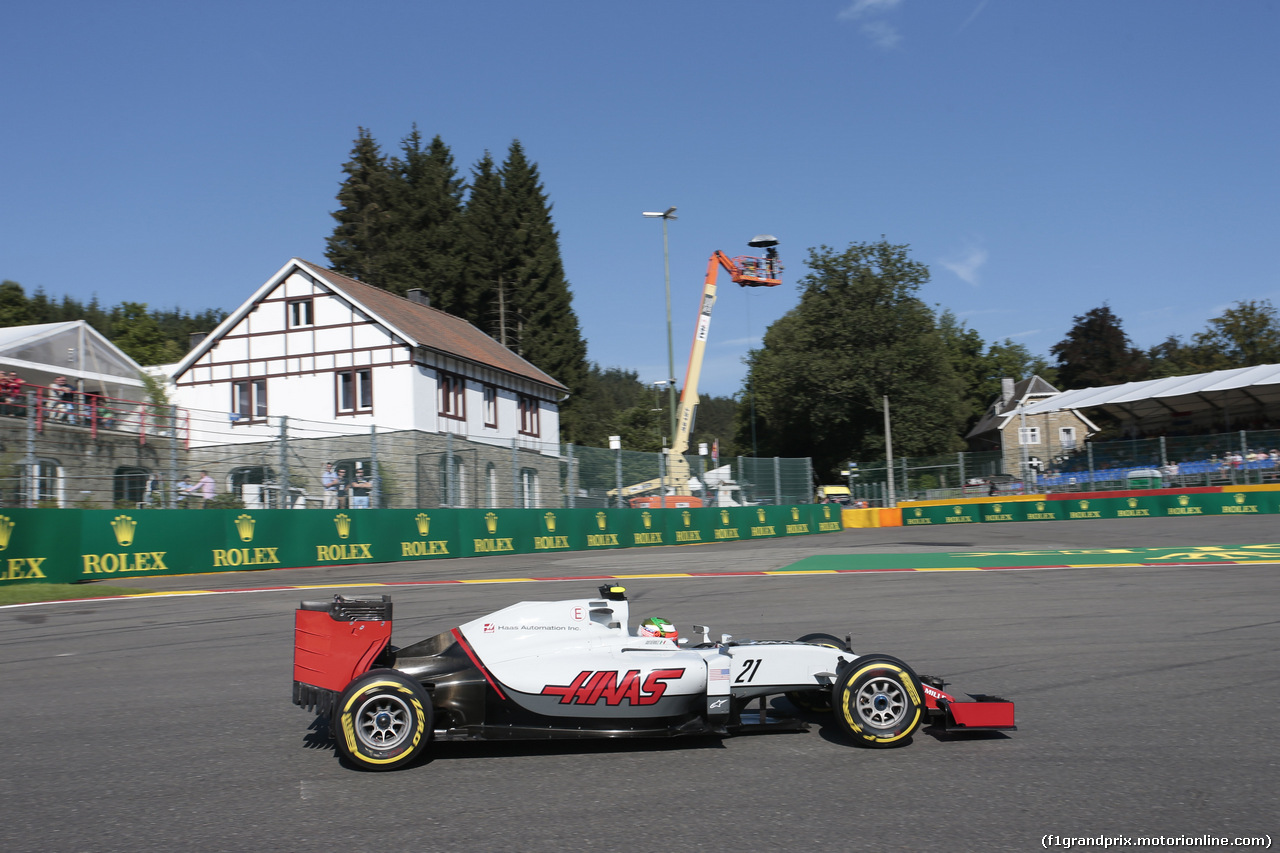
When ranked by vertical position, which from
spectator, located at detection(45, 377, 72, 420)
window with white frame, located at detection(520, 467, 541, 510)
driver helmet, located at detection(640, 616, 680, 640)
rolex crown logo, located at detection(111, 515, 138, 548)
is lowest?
driver helmet, located at detection(640, 616, 680, 640)

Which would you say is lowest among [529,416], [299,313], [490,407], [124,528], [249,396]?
[124,528]

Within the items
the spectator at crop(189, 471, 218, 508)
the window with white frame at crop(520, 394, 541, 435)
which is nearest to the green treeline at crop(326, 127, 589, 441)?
the window with white frame at crop(520, 394, 541, 435)

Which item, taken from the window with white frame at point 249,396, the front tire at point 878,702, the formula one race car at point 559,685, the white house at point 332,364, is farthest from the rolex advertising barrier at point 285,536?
the window with white frame at point 249,396

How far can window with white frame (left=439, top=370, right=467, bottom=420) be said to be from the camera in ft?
107

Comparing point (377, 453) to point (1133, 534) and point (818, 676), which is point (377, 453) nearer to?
point (818, 676)

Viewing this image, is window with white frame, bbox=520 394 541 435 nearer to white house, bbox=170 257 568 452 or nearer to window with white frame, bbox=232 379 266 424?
white house, bbox=170 257 568 452

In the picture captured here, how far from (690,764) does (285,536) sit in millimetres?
13933

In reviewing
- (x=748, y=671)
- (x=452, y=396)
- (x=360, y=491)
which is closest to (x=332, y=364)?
(x=452, y=396)

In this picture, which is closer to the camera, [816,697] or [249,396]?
[816,697]

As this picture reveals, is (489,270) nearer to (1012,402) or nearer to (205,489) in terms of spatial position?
(205,489)

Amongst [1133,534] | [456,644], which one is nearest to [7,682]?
[456,644]

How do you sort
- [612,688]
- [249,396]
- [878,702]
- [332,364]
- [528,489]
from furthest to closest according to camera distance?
[249,396], [332,364], [528,489], [878,702], [612,688]

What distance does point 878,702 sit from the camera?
4.67 m

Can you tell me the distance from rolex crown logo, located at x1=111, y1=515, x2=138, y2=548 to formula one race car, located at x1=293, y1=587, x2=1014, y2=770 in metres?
11.4
